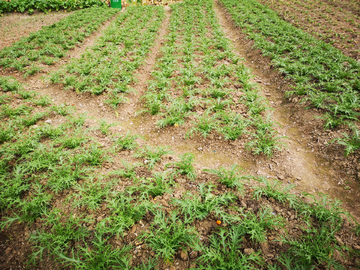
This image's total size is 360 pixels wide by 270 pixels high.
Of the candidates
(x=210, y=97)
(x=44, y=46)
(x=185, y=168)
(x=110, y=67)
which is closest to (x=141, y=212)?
(x=185, y=168)

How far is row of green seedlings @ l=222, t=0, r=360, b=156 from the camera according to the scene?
3.36 metres

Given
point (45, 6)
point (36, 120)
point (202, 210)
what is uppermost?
point (45, 6)

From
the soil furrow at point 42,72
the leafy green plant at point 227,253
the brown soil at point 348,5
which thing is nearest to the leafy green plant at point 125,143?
the leafy green plant at point 227,253

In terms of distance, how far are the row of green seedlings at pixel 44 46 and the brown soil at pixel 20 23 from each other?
1532mm

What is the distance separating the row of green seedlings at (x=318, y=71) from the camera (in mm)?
3361

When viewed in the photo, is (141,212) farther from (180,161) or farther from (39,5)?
(39,5)

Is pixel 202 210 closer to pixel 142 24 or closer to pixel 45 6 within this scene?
pixel 142 24

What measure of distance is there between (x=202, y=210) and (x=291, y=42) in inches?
299

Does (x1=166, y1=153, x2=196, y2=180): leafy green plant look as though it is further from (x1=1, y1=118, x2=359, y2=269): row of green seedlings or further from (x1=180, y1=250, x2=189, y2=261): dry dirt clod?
(x1=180, y1=250, x2=189, y2=261): dry dirt clod

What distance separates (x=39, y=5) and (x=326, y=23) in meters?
19.7

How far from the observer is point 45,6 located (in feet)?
40.3

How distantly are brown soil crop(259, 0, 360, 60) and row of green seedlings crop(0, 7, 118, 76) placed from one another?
36.7ft

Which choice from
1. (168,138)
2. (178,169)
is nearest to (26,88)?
(168,138)

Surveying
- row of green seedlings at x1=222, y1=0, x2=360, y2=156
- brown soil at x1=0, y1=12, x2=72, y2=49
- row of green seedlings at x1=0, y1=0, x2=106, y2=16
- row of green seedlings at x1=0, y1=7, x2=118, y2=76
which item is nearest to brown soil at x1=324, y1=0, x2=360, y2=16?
row of green seedlings at x1=222, y1=0, x2=360, y2=156
